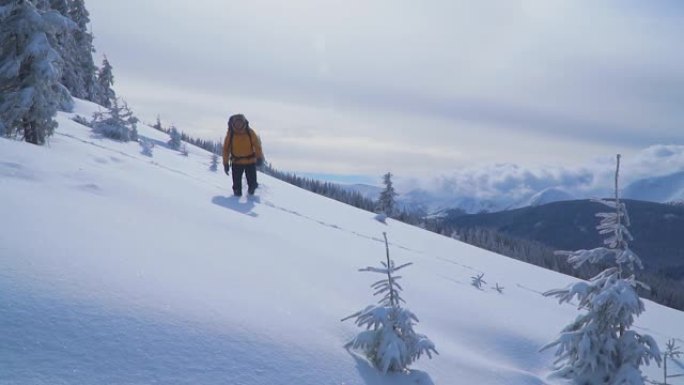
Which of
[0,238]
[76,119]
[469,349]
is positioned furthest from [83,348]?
[76,119]

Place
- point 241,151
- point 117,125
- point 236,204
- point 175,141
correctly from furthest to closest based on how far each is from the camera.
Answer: point 175,141
point 117,125
point 241,151
point 236,204

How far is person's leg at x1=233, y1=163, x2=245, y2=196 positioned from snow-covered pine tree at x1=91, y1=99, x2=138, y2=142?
13.3m

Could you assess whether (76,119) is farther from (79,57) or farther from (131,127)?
(79,57)

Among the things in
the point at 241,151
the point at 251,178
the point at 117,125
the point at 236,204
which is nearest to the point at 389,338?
the point at 236,204

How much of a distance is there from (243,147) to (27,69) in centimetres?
717

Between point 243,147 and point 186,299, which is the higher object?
point 243,147

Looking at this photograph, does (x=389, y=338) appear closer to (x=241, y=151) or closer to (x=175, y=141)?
(x=241, y=151)

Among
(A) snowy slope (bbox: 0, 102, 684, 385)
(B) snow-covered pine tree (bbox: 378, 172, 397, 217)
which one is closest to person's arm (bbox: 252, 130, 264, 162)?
(A) snowy slope (bbox: 0, 102, 684, 385)

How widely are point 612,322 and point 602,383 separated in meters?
0.87

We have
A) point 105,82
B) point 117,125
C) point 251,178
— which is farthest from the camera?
point 105,82

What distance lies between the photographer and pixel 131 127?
80.7ft

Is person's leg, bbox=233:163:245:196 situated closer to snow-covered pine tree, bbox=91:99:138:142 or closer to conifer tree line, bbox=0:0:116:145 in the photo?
conifer tree line, bbox=0:0:116:145

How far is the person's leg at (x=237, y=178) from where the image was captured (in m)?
12.7

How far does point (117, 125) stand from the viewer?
77.3 feet
